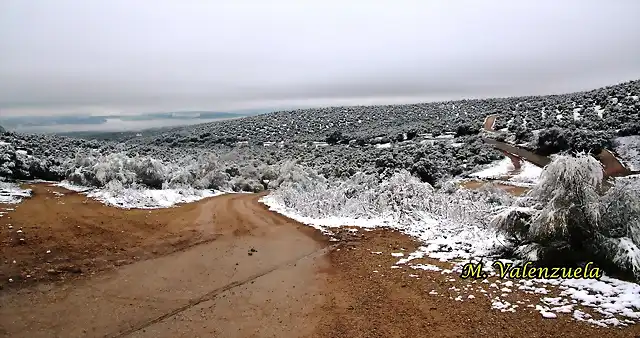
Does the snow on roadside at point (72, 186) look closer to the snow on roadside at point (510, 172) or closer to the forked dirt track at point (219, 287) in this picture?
the forked dirt track at point (219, 287)

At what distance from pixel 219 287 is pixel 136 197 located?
9.34 metres

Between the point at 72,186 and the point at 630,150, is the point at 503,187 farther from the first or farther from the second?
the point at 72,186

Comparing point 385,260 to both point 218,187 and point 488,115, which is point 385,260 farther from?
point 488,115

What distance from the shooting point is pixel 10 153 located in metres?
19.9

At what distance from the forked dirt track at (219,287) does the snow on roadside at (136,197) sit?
2.49 metres

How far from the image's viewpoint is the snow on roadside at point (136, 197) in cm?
1488

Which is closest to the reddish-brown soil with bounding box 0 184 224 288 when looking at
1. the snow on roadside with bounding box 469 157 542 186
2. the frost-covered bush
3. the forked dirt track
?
the forked dirt track

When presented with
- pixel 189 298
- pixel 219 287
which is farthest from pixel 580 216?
pixel 189 298

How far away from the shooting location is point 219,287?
777 centimetres

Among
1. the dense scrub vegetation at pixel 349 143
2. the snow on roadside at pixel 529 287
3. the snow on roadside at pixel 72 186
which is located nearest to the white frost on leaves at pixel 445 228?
the snow on roadside at pixel 529 287

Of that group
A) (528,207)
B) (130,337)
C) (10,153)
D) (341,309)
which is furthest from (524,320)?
(10,153)

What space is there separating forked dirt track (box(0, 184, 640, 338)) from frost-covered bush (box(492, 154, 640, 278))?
83.4 inches

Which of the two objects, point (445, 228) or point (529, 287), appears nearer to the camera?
point (529, 287)

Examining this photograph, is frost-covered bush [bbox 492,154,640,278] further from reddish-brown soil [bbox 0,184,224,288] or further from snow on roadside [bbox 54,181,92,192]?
snow on roadside [bbox 54,181,92,192]
